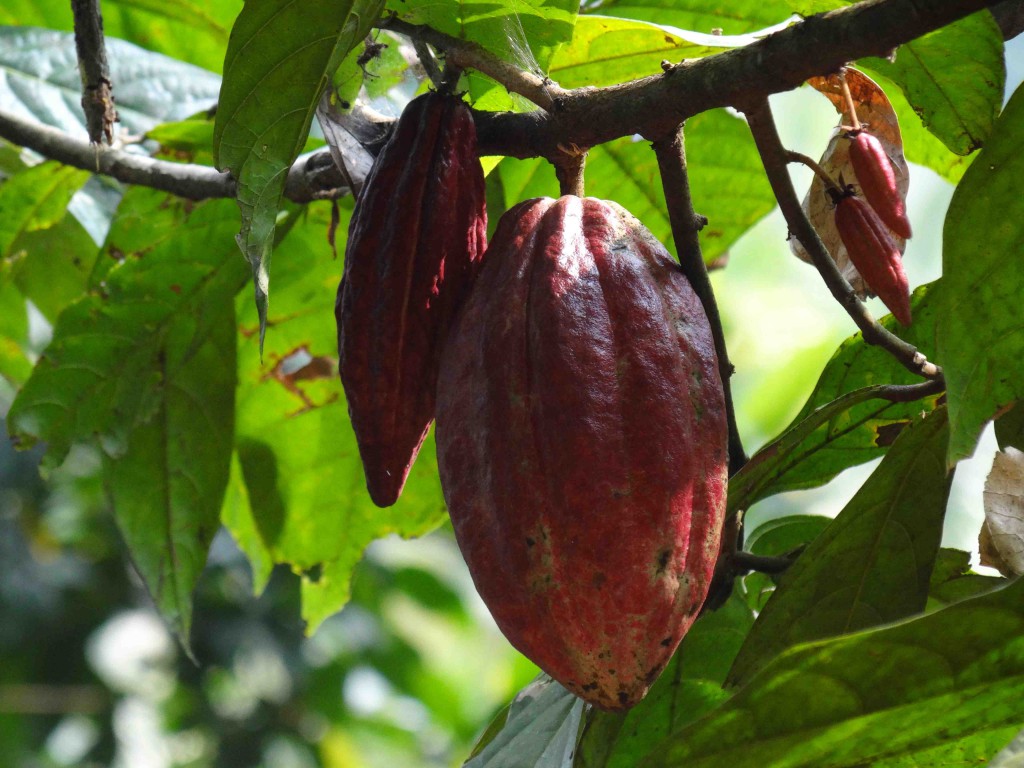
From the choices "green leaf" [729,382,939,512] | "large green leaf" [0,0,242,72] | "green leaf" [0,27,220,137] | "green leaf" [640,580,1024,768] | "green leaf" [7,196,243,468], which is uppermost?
"large green leaf" [0,0,242,72]

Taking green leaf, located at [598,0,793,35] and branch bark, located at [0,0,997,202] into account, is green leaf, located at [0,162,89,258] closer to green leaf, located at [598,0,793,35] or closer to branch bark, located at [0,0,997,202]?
green leaf, located at [598,0,793,35]

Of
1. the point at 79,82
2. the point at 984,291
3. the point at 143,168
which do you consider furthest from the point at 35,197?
the point at 984,291

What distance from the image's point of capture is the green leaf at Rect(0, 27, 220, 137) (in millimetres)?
1840

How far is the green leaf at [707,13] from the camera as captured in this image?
56.0 inches

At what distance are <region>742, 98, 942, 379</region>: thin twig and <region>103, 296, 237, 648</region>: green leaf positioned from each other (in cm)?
90

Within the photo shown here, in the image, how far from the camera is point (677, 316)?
0.83 metres

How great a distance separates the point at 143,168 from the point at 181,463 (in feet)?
1.26

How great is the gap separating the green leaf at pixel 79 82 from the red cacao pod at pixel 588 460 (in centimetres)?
119

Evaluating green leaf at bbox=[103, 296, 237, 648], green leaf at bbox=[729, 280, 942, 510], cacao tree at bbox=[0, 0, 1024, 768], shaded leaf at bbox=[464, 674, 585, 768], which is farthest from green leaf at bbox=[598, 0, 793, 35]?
shaded leaf at bbox=[464, 674, 585, 768]

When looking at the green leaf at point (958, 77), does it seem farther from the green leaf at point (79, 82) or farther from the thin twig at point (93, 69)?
the green leaf at point (79, 82)

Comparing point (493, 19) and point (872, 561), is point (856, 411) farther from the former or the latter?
point (493, 19)

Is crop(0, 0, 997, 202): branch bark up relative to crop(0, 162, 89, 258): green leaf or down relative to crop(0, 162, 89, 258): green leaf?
down

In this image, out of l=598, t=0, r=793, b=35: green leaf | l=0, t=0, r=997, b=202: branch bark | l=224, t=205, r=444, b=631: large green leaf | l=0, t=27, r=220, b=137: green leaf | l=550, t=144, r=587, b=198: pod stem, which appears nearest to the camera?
l=0, t=0, r=997, b=202: branch bark

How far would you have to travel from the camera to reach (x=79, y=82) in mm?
1885
